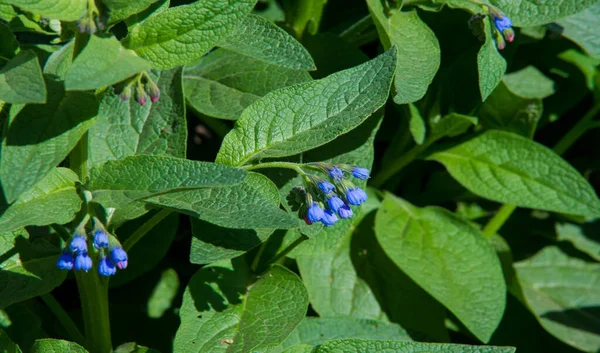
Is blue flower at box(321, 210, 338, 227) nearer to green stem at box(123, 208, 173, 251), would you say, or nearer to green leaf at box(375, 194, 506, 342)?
green stem at box(123, 208, 173, 251)

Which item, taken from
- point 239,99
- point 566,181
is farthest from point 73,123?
point 566,181

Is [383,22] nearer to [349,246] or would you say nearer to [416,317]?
[349,246]

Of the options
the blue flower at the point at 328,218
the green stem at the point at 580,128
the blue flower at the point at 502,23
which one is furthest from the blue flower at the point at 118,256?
the green stem at the point at 580,128

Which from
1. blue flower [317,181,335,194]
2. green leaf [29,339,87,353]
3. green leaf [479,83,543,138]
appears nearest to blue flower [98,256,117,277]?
green leaf [29,339,87,353]

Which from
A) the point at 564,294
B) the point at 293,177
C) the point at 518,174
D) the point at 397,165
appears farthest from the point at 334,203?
the point at 564,294

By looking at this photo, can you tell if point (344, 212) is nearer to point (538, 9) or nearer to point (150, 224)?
point (150, 224)
